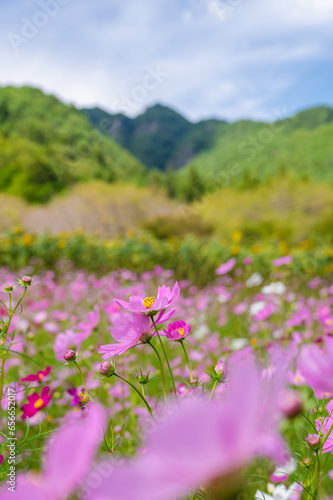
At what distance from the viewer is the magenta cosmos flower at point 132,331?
0.38 m

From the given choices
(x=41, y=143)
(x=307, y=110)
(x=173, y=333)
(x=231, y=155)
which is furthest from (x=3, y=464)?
(x=307, y=110)

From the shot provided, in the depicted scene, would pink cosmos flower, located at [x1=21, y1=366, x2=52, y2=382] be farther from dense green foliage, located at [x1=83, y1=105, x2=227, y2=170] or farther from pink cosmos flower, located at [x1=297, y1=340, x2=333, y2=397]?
dense green foliage, located at [x1=83, y1=105, x2=227, y2=170]

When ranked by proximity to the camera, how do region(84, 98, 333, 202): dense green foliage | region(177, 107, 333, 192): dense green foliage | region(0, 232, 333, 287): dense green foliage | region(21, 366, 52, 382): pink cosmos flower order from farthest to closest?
region(177, 107, 333, 192): dense green foliage
region(84, 98, 333, 202): dense green foliage
region(0, 232, 333, 287): dense green foliage
region(21, 366, 52, 382): pink cosmos flower

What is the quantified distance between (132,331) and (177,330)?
3.0 inches

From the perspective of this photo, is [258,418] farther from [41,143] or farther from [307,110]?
[307,110]

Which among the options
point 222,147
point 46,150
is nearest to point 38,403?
point 46,150

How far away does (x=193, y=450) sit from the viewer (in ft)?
0.41

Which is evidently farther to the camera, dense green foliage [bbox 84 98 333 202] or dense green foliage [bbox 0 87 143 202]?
dense green foliage [bbox 84 98 333 202]

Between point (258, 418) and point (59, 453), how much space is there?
0.08m

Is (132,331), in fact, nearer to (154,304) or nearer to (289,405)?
(154,304)

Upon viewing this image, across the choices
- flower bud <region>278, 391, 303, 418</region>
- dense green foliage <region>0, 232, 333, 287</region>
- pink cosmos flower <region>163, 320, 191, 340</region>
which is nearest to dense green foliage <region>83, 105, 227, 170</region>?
dense green foliage <region>0, 232, 333, 287</region>

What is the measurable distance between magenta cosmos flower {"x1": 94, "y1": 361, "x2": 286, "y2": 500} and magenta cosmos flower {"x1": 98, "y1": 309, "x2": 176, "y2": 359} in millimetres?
248

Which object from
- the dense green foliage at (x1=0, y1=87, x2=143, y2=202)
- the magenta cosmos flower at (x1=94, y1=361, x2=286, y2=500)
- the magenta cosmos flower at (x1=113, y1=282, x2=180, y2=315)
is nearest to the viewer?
the magenta cosmos flower at (x1=94, y1=361, x2=286, y2=500)

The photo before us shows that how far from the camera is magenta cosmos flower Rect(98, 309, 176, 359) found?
1.25 feet
